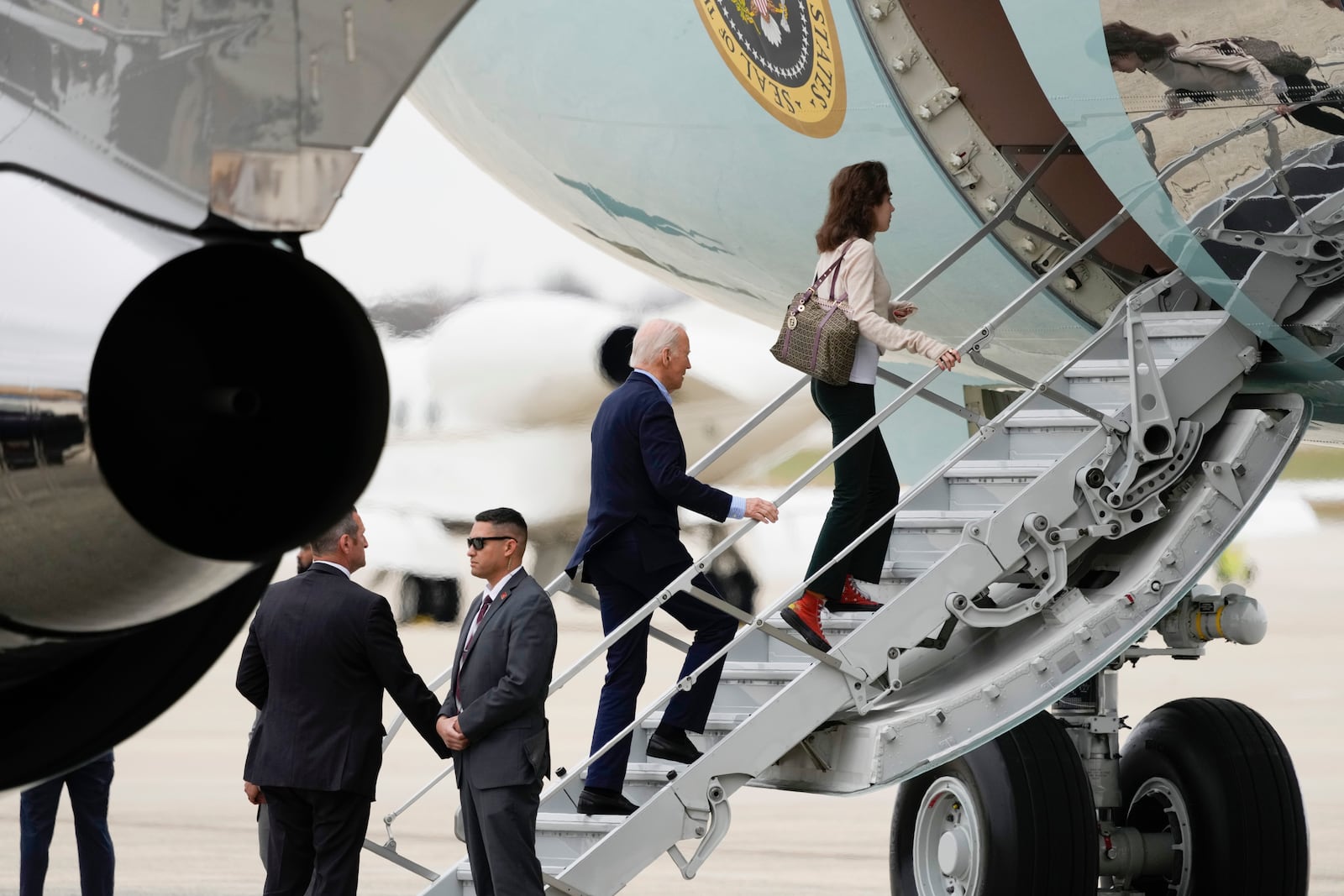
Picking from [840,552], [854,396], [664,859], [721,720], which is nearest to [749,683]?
[721,720]

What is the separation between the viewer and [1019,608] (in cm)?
488

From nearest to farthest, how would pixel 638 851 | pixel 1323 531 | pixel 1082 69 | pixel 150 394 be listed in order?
pixel 150 394, pixel 1082 69, pixel 638 851, pixel 1323 531

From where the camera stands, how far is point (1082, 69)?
438 cm

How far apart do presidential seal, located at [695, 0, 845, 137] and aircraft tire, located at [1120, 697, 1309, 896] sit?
7.98 feet

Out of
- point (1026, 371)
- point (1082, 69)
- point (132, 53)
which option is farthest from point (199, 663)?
point (1026, 371)

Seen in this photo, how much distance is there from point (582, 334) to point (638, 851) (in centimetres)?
1463

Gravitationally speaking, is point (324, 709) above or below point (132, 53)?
below

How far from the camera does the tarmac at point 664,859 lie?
24.6ft

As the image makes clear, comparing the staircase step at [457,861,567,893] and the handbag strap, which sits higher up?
the handbag strap

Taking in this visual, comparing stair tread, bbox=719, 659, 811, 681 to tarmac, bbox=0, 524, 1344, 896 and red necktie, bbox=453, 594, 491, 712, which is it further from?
tarmac, bbox=0, 524, 1344, 896

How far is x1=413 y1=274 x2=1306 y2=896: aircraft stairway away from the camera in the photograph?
4742 millimetres

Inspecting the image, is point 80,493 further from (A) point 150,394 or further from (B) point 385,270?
(B) point 385,270

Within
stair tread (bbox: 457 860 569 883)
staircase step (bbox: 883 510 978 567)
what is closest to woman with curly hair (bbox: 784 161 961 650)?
staircase step (bbox: 883 510 978 567)

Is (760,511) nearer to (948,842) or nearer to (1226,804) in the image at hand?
(948,842)
